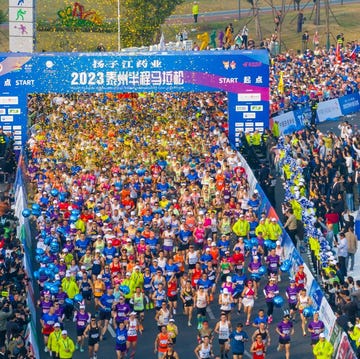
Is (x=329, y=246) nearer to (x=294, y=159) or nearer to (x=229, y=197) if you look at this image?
(x=229, y=197)

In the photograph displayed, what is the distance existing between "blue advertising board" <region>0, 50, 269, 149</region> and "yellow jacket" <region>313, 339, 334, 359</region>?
2166cm

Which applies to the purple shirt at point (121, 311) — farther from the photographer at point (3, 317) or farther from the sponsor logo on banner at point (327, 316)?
the sponsor logo on banner at point (327, 316)

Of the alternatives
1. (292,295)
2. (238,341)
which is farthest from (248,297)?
(238,341)

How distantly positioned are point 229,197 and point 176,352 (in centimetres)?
1016

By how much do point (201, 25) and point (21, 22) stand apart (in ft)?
119

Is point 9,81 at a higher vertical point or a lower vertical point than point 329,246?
higher

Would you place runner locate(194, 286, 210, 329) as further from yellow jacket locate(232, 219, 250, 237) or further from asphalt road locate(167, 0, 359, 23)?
asphalt road locate(167, 0, 359, 23)

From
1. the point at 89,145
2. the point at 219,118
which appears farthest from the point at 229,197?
the point at 219,118

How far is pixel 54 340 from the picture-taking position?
3519cm

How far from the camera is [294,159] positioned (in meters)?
49.2

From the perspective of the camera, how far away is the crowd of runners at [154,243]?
36.5 metres

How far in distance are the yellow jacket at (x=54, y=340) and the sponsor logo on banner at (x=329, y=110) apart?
29139 millimetres

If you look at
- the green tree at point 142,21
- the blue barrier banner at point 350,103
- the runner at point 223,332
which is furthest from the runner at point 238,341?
the green tree at point 142,21

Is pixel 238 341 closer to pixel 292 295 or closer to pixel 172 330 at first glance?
pixel 172 330
